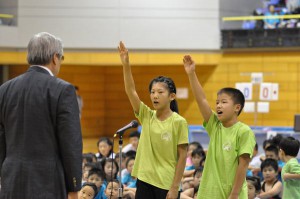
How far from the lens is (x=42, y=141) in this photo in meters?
4.08

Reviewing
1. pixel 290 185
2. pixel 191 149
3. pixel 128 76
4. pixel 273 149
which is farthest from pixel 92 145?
pixel 128 76

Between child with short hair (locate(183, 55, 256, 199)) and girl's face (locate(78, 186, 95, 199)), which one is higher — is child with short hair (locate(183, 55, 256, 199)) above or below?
above

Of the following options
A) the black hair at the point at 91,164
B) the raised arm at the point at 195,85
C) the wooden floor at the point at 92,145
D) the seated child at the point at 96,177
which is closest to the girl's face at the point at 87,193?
the seated child at the point at 96,177

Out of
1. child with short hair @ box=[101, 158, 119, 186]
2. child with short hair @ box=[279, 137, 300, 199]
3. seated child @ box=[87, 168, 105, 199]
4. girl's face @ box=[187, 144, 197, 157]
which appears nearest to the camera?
child with short hair @ box=[279, 137, 300, 199]

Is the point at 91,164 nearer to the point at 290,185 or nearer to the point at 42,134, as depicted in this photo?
the point at 290,185

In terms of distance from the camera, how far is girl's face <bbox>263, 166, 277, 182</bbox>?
29.2 feet

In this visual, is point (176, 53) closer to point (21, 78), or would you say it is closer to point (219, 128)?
point (219, 128)

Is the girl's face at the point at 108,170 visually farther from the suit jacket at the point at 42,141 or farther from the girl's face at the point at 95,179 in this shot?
the suit jacket at the point at 42,141

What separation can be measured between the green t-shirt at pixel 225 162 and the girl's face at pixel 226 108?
93 millimetres

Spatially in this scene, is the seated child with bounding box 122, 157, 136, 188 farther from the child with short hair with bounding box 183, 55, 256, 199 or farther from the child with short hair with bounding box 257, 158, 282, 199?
the child with short hair with bounding box 183, 55, 256, 199

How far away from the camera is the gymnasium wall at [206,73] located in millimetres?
18844

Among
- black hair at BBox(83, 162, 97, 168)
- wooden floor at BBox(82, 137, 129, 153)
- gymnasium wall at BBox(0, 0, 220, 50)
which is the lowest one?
wooden floor at BBox(82, 137, 129, 153)

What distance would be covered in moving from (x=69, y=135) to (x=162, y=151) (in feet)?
6.16

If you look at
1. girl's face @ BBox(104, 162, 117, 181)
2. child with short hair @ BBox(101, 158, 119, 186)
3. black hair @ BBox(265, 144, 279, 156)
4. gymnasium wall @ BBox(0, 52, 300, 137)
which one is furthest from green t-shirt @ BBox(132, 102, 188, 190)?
gymnasium wall @ BBox(0, 52, 300, 137)
